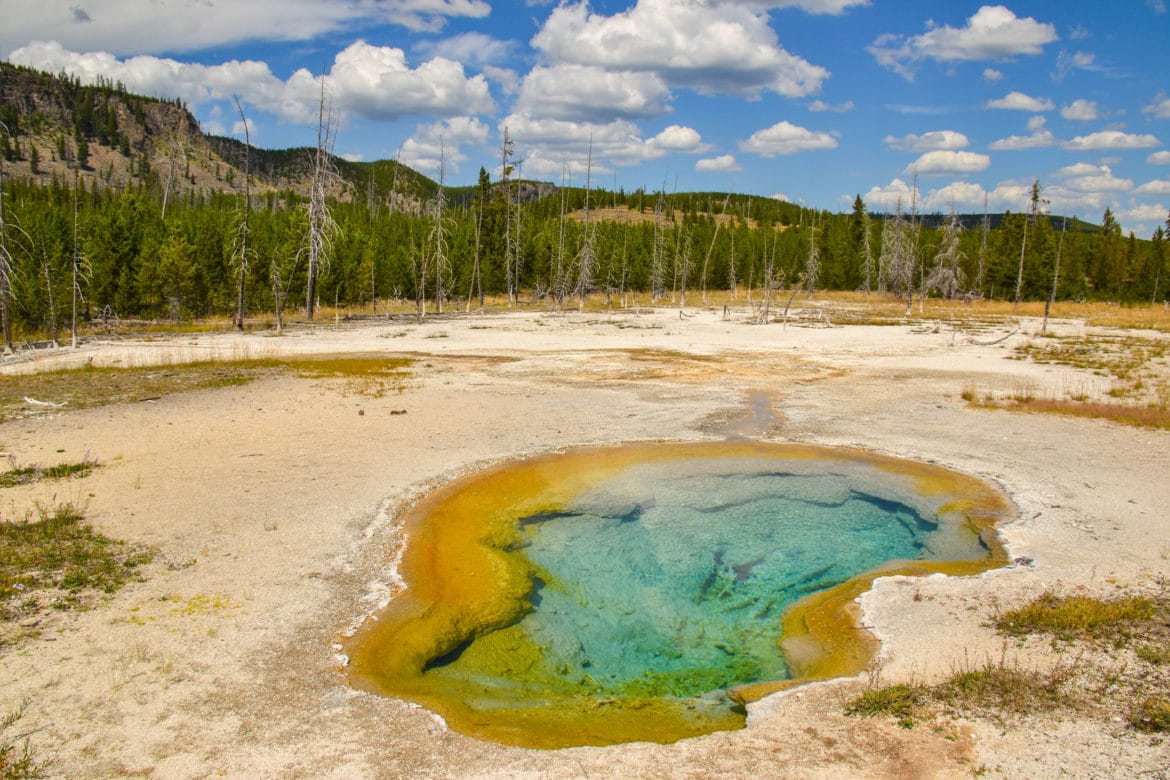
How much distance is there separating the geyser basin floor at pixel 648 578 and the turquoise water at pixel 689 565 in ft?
0.11

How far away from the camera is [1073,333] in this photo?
45.2 metres

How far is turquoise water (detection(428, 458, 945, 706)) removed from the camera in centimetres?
785

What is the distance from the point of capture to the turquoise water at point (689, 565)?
7.85 metres

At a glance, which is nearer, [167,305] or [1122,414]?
[1122,414]

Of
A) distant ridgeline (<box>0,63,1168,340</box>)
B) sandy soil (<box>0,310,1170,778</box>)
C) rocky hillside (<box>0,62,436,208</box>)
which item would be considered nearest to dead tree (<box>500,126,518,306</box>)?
distant ridgeline (<box>0,63,1168,340</box>)

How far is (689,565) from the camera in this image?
11.0m

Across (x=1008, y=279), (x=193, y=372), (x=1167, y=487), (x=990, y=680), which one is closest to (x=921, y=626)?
(x=990, y=680)

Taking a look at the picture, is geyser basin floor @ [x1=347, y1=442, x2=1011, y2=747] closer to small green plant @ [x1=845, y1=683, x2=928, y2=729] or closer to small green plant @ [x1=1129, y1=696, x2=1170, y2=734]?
small green plant @ [x1=845, y1=683, x2=928, y2=729]

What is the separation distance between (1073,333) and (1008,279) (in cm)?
3684

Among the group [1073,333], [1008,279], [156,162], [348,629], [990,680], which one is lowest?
[348,629]

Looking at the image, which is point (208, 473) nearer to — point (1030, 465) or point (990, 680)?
point (990, 680)

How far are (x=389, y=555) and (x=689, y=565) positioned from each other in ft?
14.7

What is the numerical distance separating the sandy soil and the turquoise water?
1.36 metres

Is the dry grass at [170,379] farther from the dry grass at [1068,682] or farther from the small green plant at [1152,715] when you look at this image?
the small green plant at [1152,715]
